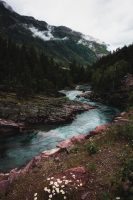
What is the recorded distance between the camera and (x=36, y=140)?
41000mm

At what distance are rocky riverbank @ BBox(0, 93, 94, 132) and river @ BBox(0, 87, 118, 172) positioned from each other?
2649mm

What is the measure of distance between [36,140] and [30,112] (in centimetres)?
1447

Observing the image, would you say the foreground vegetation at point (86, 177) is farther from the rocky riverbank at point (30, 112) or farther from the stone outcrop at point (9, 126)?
the rocky riverbank at point (30, 112)

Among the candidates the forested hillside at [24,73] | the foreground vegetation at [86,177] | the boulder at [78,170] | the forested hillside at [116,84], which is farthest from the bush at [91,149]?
the forested hillside at [116,84]

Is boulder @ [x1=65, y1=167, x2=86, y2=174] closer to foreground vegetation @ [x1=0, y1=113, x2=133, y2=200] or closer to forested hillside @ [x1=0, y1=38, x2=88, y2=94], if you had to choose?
foreground vegetation @ [x1=0, y1=113, x2=133, y2=200]

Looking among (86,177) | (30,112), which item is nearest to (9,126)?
(30,112)

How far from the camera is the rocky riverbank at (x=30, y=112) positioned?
47916 millimetres

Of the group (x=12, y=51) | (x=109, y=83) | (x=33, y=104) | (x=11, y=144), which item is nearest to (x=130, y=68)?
(x=109, y=83)

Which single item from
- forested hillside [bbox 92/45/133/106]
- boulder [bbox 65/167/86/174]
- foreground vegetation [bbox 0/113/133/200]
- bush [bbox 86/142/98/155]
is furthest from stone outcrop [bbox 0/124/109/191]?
forested hillside [bbox 92/45/133/106]

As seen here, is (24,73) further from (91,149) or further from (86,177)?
(86,177)

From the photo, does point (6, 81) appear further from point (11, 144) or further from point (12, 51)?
point (11, 144)

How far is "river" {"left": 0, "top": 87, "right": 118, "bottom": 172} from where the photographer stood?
32.8m

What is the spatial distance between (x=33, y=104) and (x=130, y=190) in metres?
50.0

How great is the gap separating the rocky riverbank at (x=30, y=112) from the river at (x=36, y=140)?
2.65 m
